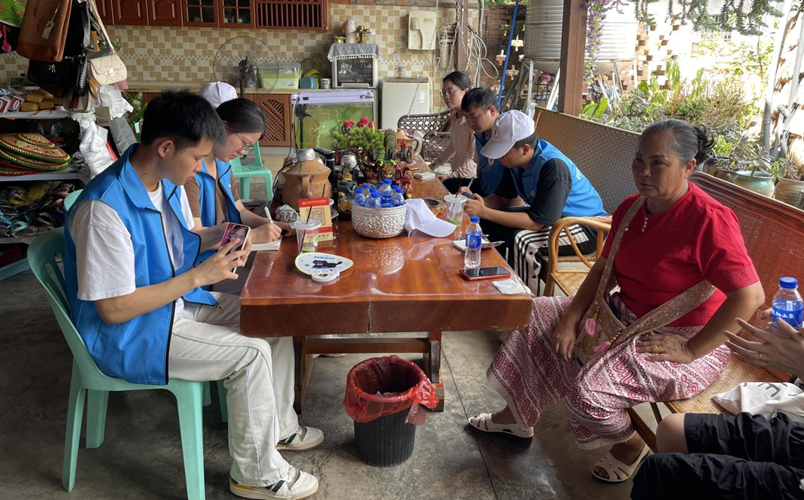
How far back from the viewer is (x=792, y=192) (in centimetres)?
319

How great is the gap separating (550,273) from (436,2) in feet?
20.5

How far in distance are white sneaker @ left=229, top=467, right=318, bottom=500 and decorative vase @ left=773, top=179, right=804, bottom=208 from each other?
2.79 metres

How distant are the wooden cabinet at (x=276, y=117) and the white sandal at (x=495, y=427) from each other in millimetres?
6020

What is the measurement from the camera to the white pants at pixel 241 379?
72.4 inches

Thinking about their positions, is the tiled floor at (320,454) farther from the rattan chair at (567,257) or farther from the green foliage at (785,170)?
the green foliage at (785,170)

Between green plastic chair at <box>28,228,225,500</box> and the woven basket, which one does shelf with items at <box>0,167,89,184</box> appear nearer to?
green plastic chair at <box>28,228,225,500</box>

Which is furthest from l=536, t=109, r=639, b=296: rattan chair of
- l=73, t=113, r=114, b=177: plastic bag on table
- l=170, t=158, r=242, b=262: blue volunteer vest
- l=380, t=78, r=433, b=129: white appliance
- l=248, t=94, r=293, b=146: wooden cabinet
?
l=248, t=94, r=293, b=146: wooden cabinet

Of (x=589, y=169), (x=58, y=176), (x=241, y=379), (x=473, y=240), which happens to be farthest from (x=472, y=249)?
(x=58, y=176)

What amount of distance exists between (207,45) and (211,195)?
6.32 m

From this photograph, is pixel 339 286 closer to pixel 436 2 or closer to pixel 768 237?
pixel 768 237

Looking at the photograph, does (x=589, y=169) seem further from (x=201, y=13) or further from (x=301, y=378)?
(x=201, y=13)

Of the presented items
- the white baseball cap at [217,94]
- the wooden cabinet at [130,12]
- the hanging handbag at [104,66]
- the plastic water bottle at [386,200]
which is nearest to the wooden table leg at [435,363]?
the plastic water bottle at [386,200]

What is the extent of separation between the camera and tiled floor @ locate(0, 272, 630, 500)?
210cm

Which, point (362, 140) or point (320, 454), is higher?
point (362, 140)
